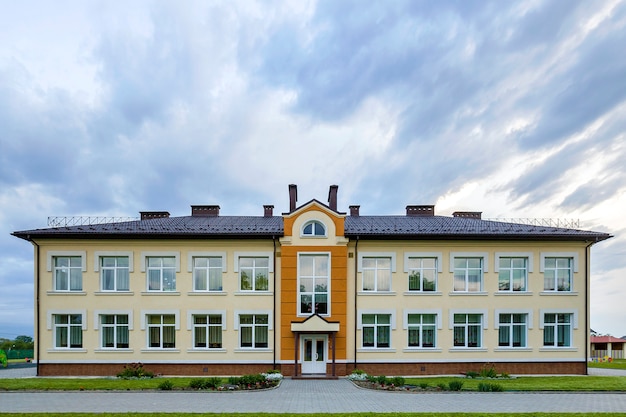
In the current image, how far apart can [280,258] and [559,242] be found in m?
15.2

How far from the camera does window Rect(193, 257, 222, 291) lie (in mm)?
24797

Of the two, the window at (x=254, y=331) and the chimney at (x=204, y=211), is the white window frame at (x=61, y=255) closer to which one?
the chimney at (x=204, y=211)

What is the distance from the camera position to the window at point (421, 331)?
24.7 m

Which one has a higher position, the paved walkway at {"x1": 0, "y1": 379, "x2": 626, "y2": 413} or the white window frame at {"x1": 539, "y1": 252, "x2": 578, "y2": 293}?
the white window frame at {"x1": 539, "y1": 252, "x2": 578, "y2": 293}

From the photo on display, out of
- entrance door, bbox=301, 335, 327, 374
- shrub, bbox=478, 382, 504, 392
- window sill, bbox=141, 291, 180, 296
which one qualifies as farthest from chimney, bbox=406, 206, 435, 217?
window sill, bbox=141, 291, 180, 296

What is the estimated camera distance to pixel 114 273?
24750 millimetres

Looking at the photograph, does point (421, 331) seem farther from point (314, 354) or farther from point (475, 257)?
point (314, 354)

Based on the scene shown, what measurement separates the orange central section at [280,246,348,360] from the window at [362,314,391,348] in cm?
126

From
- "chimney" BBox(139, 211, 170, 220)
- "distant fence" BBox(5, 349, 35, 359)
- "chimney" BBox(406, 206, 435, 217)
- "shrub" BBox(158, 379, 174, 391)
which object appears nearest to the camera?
"shrub" BBox(158, 379, 174, 391)

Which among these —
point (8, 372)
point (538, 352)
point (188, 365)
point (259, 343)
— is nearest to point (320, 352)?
point (259, 343)

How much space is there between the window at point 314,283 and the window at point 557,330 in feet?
39.3

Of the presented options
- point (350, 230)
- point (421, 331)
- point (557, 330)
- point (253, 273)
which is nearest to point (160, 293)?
point (253, 273)

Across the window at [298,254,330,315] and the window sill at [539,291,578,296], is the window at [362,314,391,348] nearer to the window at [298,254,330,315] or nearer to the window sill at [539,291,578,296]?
the window at [298,254,330,315]

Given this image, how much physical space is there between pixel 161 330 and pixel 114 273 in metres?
3.95
